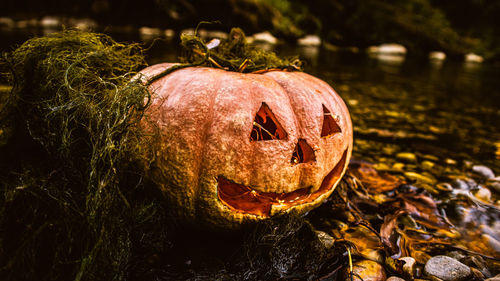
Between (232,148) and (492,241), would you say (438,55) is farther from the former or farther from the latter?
(232,148)

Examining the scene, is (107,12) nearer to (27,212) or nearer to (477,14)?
(27,212)

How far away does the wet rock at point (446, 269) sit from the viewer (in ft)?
5.88

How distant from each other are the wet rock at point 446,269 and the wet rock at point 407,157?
77.8 inches

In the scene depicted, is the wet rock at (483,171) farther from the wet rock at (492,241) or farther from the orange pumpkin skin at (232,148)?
the orange pumpkin skin at (232,148)

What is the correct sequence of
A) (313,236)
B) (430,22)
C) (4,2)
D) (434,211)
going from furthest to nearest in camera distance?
1. (430,22)
2. (4,2)
3. (434,211)
4. (313,236)

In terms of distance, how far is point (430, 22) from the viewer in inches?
958

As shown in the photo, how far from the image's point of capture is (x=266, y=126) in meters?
2.01

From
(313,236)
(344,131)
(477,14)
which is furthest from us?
(477,14)

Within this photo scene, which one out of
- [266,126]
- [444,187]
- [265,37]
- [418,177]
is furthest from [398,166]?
[265,37]

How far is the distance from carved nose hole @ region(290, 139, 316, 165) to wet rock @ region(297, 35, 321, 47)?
20.3 metres

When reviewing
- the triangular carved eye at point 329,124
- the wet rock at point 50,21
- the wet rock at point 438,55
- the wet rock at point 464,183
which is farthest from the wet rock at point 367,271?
the wet rock at point 438,55

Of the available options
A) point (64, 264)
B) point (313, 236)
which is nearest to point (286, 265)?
point (313, 236)

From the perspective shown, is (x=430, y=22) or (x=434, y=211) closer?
(x=434, y=211)

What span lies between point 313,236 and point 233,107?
927 millimetres
